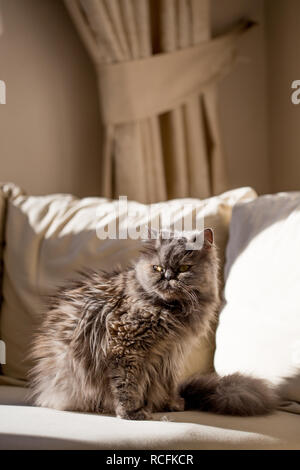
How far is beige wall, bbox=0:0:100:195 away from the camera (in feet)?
7.27

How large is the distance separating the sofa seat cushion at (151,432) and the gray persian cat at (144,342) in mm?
44

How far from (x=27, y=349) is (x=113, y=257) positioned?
35cm

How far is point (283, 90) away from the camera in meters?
2.36

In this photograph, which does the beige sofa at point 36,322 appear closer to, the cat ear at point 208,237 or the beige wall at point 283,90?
the cat ear at point 208,237

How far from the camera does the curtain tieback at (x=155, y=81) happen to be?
7.14 ft

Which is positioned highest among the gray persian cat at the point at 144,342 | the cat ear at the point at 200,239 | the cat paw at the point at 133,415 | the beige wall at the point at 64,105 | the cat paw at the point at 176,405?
the beige wall at the point at 64,105

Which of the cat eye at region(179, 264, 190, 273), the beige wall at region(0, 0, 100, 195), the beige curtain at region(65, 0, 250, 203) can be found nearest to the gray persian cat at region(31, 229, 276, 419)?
the cat eye at region(179, 264, 190, 273)

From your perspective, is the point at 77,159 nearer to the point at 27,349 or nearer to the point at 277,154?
the point at 277,154

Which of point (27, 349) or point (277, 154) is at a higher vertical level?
point (277, 154)

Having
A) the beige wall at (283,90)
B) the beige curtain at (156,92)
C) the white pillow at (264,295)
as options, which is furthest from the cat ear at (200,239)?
the beige wall at (283,90)

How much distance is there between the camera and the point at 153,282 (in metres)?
1.17

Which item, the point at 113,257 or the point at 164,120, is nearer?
the point at 113,257
